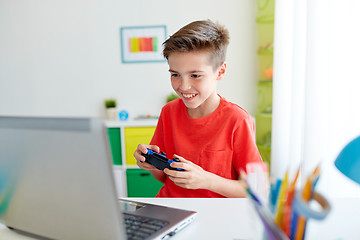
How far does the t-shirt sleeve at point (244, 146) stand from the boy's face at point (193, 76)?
170 millimetres

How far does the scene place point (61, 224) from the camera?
543 mm

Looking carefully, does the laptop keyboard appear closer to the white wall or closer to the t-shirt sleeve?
the t-shirt sleeve

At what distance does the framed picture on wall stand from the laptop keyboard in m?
2.42

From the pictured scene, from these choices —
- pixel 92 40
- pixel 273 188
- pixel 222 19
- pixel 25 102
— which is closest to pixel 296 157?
pixel 222 19

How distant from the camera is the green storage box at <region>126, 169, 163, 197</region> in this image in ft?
8.54

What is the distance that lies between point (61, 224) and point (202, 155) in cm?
70

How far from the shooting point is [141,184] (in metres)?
2.63

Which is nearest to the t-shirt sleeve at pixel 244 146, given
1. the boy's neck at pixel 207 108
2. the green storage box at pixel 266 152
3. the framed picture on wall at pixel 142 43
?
the boy's neck at pixel 207 108

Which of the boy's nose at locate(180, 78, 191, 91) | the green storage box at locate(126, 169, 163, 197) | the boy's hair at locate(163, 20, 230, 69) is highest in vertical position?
the boy's hair at locate(163, 20, 230, 69)

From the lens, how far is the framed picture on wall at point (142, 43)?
298 cm

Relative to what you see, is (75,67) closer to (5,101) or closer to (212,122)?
(5,101)

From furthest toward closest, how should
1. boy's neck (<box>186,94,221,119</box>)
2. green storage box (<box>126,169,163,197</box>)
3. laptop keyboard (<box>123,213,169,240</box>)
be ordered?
green storage box (<box>126,169,163,197</box>) → boy's neck (<box>186,94,221,119</box>) → laptop keyboard (<box>123,213,169,240</box>)

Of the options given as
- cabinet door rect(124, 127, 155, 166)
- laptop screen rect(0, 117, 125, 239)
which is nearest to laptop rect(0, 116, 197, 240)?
laptop screen rect(0, 117, 125, 239)

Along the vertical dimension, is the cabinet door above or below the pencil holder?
below
